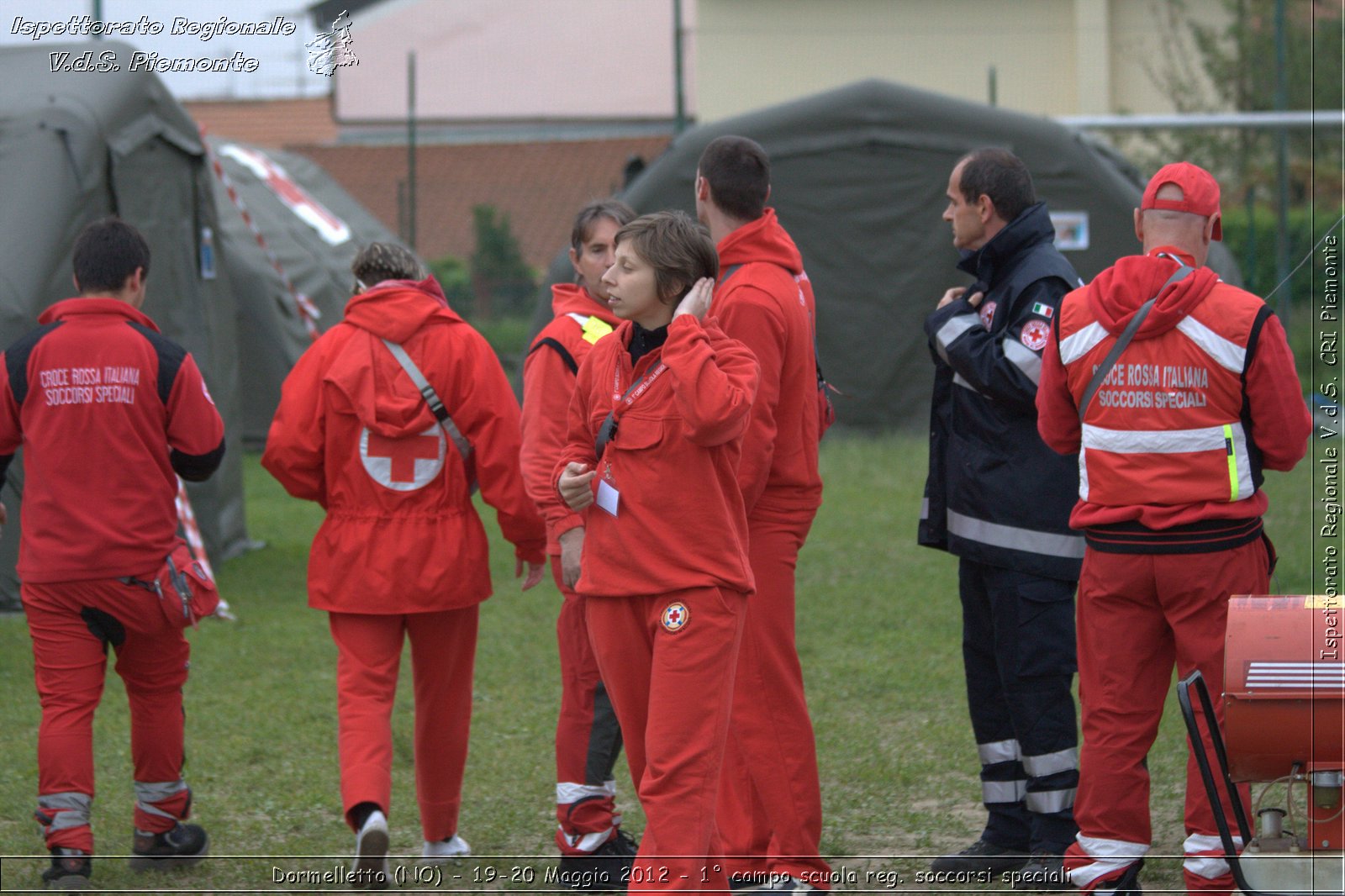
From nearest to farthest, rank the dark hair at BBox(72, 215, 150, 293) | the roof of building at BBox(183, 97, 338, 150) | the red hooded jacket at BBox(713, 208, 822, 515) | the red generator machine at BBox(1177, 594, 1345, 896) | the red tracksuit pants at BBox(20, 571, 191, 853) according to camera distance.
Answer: the red generator machine at BBox(1177, 594, 1345, 896) → the red hooded jacket at BBox(713, 208, 822, 515) → the red tracksuit pants at BBox(20, 571, 191, 853) → the dark hair at BBox(72, 215, 150, 293) → the roof of building at BBox(183, 97, 338, 150)

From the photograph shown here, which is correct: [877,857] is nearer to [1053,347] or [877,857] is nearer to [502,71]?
[1053,347]

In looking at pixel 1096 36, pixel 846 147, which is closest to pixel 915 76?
pixel 1096 36

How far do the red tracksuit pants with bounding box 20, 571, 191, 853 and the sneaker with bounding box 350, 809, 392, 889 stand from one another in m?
0.78

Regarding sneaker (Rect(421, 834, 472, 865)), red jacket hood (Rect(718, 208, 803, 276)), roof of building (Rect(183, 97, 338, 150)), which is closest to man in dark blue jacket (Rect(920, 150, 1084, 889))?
red jacket hood (Rect(718, 208, 803, 276))

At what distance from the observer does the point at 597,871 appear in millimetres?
4695

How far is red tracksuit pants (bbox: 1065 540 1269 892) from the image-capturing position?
407 cm

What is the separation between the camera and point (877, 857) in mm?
4895

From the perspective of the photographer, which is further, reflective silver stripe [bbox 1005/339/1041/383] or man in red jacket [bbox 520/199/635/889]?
man in red jacket [bbox 520/199/635/889]

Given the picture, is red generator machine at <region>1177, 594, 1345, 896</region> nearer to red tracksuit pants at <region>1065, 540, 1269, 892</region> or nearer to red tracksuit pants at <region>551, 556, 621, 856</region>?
red tracksuit pants at <region>1065, 540, 1269, 892</region>

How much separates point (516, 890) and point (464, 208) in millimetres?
18680

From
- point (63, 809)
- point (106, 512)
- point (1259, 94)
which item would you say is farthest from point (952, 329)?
point (1259, 94)

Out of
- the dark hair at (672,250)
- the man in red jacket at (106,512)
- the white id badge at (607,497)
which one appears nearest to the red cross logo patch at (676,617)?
the white id badge at (607,497)

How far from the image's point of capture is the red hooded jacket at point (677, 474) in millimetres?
3697

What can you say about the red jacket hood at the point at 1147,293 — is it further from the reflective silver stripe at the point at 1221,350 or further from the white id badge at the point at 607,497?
the white id badge at the point at 607,497
